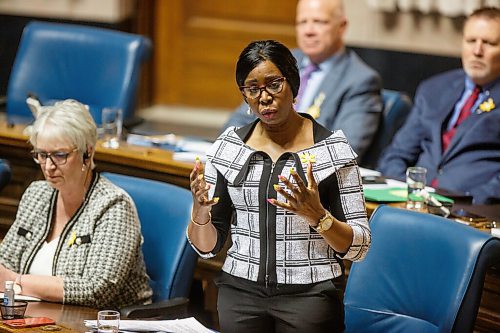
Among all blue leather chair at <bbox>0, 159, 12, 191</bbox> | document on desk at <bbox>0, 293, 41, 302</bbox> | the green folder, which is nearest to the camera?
document on desk at <bbox>0, 293, 41, 302</bbox>

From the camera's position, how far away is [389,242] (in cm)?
339

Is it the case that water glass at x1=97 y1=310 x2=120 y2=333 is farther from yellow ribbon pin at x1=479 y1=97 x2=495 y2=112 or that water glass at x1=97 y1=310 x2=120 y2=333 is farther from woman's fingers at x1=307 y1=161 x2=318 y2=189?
yellow ribbon pin at x1=479 y1=97 x2=495 y2=112

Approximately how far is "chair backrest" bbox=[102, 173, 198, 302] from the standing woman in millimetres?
563

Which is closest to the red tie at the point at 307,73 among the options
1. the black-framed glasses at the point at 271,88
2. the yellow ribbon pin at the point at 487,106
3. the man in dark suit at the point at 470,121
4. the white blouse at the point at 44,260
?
the man in dark suit at the point at 470,121

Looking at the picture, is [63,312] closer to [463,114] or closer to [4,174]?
[4,174]

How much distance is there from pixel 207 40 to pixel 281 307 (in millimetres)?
4933

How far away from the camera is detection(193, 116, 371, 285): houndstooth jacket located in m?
2.97

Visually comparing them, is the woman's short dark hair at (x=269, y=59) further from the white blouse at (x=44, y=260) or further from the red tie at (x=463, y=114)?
the red tie at (x=463, y=114)

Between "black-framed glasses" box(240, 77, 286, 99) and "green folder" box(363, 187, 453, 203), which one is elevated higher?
"black-framed glasses" box(240, 77, 286, 99)

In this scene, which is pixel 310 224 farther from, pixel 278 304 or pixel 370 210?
pixel 370 210

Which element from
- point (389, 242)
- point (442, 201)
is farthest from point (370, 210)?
point (389, 242)

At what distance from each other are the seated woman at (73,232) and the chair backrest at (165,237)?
3.2 inches

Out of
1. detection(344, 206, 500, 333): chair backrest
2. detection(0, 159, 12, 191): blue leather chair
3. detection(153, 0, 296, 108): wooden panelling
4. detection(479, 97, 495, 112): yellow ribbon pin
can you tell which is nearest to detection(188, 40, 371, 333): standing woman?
detection(344, 206, 500, 333): chair backrest

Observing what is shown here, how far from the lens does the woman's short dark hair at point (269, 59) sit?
293 centimetres
